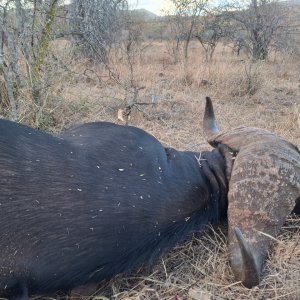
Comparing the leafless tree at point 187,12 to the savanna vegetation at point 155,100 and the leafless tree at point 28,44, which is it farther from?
the leafless tree at point 28,44

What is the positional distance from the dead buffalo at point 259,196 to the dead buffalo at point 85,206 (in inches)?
8.4

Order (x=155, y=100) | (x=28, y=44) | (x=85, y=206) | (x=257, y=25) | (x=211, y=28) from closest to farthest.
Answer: (x=85, y=206), (x=28, y=44), (x=155, y=100), (x=257, y=25), (x=211, y=28)

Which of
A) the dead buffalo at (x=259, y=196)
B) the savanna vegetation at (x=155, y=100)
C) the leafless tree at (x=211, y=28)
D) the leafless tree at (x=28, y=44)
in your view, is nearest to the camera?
the dead buffalo at (x=259, y=196)

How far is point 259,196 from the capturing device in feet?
6.88

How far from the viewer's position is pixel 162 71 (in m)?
8.58

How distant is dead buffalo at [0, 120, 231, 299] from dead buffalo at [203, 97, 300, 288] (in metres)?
0.21

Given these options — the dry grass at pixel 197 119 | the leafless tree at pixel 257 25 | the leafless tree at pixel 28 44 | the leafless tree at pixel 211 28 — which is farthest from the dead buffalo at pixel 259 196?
the leafless tree at pixel 211 28

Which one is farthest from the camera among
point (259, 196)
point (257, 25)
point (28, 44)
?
point (257, 25)

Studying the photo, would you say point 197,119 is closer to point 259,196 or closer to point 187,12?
point 259,196

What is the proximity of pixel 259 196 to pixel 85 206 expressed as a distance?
854mm

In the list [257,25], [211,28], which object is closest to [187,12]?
[211,28]

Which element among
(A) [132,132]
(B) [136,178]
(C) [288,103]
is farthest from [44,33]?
(C) [288,103]

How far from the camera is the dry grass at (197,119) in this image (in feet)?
6.84

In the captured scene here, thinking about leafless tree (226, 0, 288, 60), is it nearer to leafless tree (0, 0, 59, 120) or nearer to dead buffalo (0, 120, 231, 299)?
leafless tree (0, 0, 59, 120)
